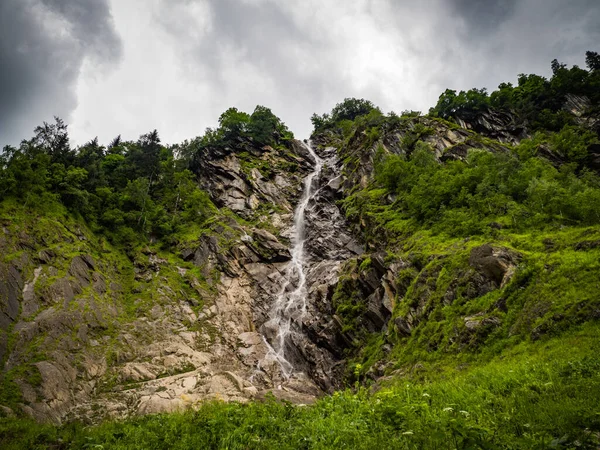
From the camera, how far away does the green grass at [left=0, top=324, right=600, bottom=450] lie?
526 centimetres

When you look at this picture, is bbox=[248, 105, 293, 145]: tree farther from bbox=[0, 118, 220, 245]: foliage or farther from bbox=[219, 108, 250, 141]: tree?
bbox=[0, 118, 220, 245]: foliage

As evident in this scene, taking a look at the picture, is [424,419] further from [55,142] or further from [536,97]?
[536,97]

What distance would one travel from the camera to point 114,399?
63.7 feet

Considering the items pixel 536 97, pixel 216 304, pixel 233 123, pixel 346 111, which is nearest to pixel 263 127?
pixel 233 123

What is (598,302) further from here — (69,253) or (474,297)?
(69,253)

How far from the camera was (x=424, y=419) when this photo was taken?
6.86 metres

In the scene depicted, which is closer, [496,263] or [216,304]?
[496,263]

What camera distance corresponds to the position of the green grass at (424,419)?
5262mm

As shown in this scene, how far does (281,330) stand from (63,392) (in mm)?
16132

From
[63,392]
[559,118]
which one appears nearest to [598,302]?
[63,392]

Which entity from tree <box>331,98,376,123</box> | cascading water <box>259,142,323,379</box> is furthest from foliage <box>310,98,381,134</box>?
cascading water <box>259,142,323,379</box>

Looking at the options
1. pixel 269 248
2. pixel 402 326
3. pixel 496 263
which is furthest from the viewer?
pixel 269 248

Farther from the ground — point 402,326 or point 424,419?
point 402,326

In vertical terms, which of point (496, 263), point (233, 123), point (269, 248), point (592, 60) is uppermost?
point (592, 60)
